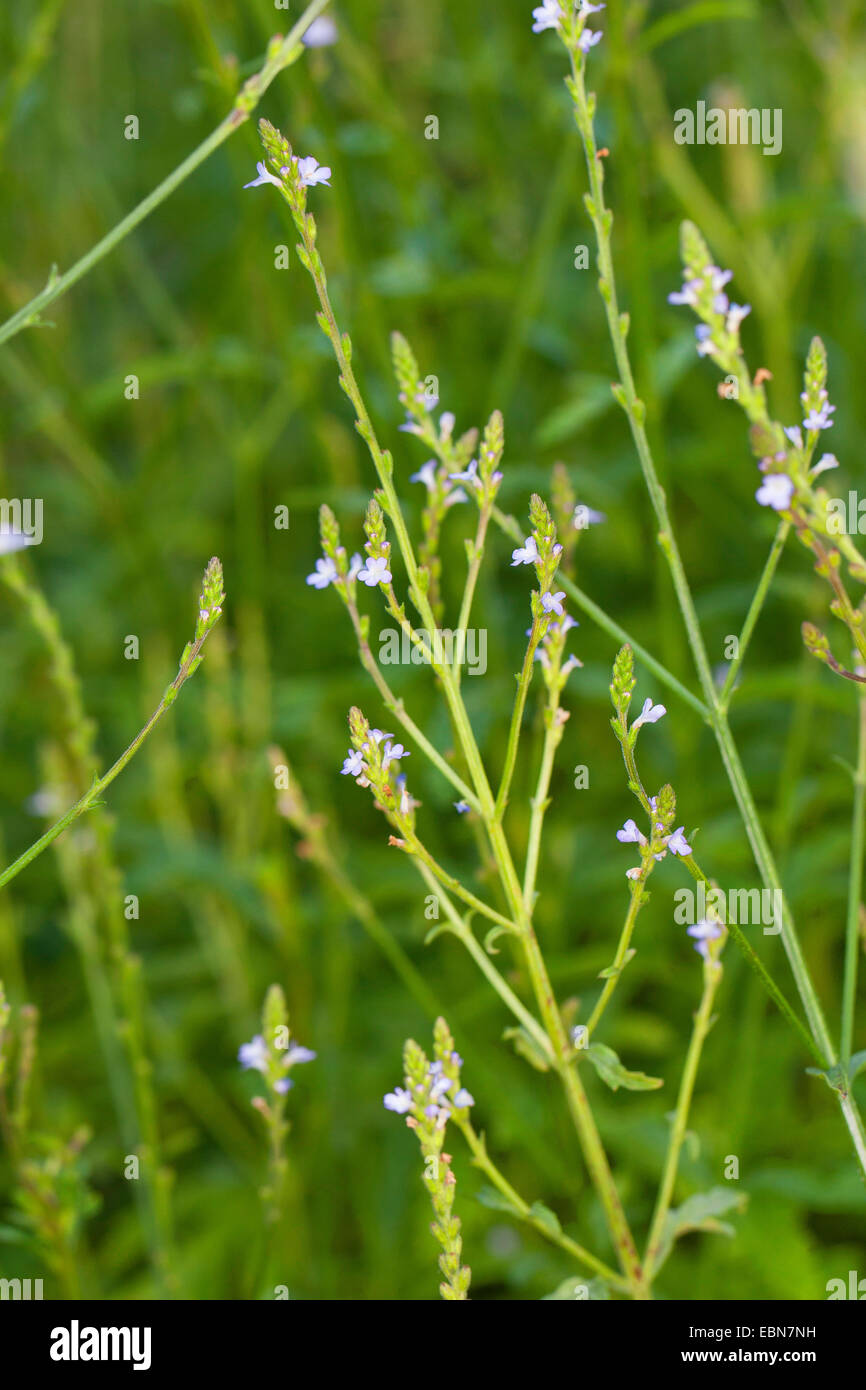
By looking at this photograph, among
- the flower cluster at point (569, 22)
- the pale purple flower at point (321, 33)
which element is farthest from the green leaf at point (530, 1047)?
the pale purple flower at point (321, 33)

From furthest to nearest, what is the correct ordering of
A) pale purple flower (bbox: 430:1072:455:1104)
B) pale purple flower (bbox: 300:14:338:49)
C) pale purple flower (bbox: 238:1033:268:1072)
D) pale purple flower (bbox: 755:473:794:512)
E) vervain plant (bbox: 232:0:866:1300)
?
1. pale purple flower (bbox: 300:14:338:49)
2. pale purple flower (bbox: 238:1033:268:1072)
3. pale purple flower (bbox: 430:1072:455:1104)
4. vervain plant (bbox: 232:0:866:1300)
5. pale purple flower (bbox: 755:473:794:512)

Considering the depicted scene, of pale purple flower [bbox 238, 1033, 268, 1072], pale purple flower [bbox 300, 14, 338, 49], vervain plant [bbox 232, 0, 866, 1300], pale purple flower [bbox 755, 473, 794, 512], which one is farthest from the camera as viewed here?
pale purple flower [bbox 300, 14, 338, 49]

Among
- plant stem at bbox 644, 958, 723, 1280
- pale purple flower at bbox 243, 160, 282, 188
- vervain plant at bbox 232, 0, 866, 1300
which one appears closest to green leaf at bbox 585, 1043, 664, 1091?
vervain plant at bbox 232, 0, 866, 1300

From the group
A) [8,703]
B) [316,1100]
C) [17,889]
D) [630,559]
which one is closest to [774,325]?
[630,559]

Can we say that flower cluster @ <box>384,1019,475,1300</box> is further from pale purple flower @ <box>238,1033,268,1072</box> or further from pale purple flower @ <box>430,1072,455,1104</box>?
pale purple flower @ <box>238,1033,268,1072</box>

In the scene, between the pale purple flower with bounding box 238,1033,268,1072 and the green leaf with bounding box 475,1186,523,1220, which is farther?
the pale purple flower with bounding box 238,1033,268,1072

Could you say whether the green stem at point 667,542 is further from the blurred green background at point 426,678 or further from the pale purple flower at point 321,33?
the pale purple flower at point 321,33

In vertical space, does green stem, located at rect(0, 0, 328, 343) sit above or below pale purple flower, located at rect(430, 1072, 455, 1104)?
above
